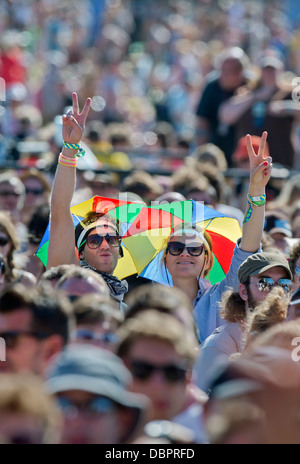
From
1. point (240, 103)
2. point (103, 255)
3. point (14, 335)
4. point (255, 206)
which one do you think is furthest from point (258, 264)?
point (240, 103)

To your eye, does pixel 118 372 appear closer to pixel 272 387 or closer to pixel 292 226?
pixel 272 387

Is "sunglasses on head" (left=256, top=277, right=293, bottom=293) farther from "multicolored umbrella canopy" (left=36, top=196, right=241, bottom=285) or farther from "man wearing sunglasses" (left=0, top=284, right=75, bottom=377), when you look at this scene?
"man wearing sunglasses" (left=0, top=284, right=75, bottom=377)

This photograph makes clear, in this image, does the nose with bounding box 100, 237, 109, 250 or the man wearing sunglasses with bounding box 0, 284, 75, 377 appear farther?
the nose with bounding box 100, 237, 109, 250

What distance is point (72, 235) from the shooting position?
571 cm

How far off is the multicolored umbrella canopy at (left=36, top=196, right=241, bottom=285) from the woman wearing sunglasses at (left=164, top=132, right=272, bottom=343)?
0.17 metres

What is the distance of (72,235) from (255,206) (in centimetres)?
109

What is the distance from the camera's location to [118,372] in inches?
131

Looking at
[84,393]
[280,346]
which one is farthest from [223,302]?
[84,393]

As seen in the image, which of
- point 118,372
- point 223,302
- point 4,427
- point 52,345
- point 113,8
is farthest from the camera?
point 113,8

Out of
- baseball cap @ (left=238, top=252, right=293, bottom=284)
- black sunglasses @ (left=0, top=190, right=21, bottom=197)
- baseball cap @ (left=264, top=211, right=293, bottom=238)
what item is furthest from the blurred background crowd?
baseball cap @ (left=238, top=252, right=293, bottom=284)

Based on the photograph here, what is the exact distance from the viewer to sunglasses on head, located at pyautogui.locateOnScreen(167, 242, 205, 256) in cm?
577

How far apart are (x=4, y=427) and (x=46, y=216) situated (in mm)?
4192

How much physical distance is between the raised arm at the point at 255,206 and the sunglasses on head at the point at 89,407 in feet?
8.56

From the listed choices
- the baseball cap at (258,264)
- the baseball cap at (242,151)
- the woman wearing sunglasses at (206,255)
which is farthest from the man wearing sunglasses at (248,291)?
the baseball cap at (242,151)
